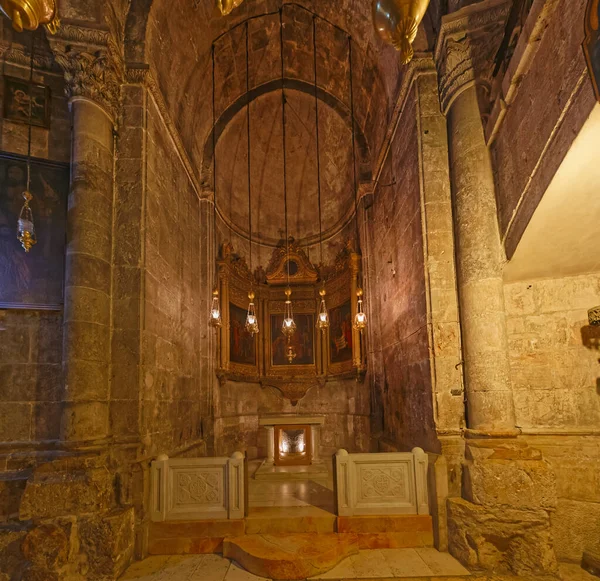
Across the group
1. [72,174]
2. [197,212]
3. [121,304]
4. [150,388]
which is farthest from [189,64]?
[150,388]

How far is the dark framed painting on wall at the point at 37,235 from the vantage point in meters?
5.36

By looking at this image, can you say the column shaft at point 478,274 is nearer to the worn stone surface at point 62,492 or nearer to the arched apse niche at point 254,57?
the arched apse niche at point 254,57

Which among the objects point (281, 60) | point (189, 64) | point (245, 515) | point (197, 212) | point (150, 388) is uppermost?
point (281, 60)

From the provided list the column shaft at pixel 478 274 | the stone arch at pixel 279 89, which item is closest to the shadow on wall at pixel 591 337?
the column shaft at pixel 478 274

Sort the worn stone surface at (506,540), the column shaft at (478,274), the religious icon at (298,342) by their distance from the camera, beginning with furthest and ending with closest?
the religious icon at (298,342)
the column shaft at (478,274)
the worn stone surface at (506,540)

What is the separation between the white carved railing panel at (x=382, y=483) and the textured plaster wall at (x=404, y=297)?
423mm

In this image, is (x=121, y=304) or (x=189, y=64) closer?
(x=121, y=304)

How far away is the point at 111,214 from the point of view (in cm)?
577

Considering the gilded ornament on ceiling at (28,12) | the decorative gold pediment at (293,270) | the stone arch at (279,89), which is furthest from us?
the decorative gold pediment at (293,270)

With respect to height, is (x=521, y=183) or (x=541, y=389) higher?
(x=521, y=183)

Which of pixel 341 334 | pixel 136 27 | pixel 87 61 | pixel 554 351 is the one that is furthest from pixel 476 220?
pixel 341 334

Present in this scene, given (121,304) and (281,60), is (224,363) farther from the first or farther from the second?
(281,60)

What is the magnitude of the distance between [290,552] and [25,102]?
610 centimetres

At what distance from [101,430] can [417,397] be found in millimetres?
4001
